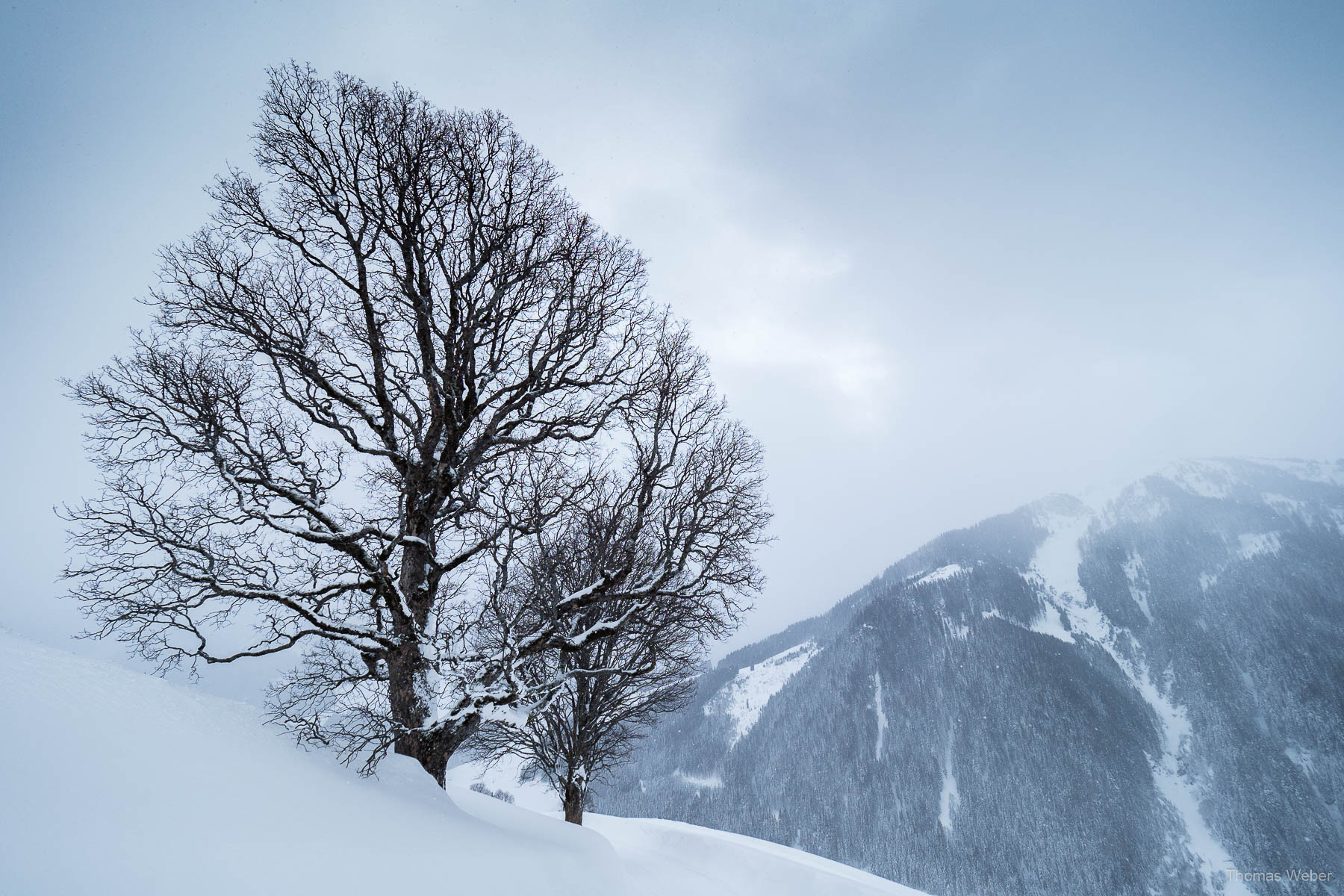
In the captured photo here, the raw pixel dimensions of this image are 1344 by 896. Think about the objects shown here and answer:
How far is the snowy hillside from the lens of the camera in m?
2.16

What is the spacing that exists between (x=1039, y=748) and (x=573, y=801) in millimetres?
173217

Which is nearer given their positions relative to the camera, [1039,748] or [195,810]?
[195,810]

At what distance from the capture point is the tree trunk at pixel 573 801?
12852 mm

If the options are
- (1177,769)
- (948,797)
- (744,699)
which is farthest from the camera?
(744,699)

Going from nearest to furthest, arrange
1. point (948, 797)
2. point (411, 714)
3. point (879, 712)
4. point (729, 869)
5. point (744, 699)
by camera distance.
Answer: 1. point (411, 714)
2. point (729, 869)
3. point (948, 797)
4. point (879, 712)
5. point (744, 699)

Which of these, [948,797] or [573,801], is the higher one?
[573,801]

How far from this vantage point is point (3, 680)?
3.18 m

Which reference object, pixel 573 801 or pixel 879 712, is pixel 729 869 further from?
pixel 879 712

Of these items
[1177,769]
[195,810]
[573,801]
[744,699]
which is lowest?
[1177,769]

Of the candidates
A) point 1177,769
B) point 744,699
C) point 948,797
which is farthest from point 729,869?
point 1177,769

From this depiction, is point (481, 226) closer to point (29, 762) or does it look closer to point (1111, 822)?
point (29, 762)

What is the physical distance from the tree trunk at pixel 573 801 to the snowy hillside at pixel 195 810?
7729 mm

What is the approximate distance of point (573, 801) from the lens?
12820 mm

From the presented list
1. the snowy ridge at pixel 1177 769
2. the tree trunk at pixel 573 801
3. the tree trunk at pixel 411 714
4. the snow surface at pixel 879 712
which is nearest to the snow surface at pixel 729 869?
the tree trunk at pixel 573 801
